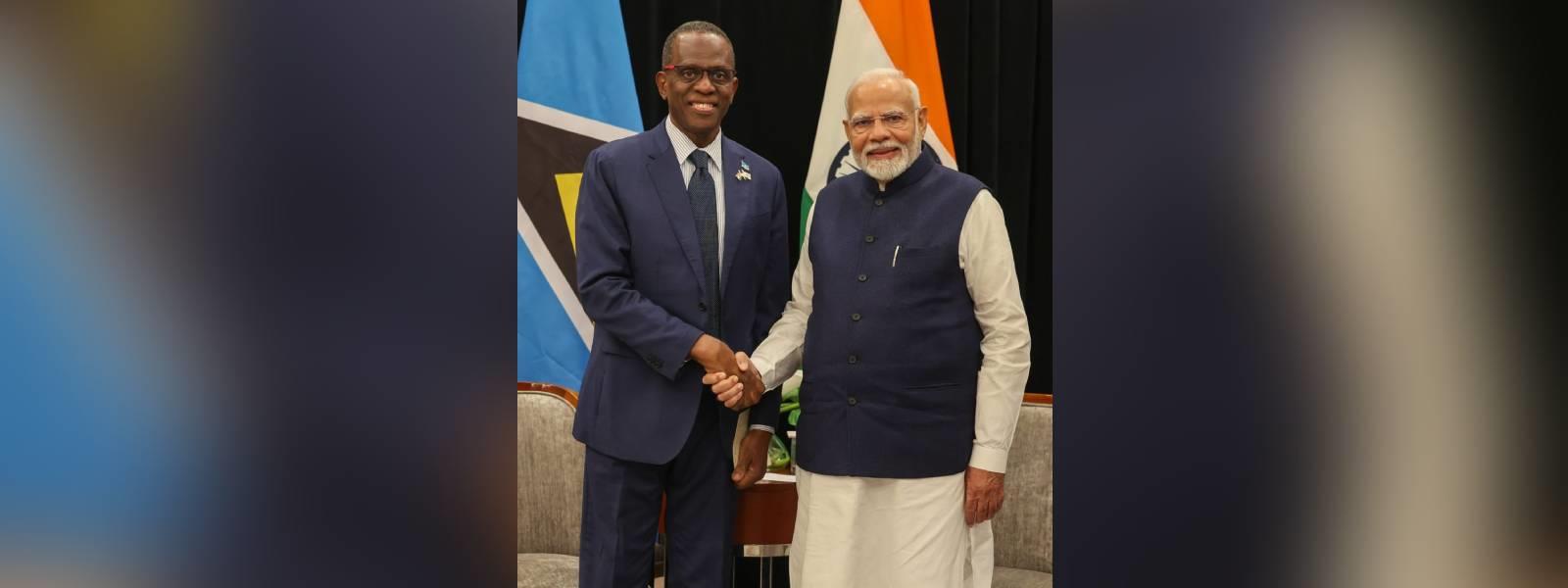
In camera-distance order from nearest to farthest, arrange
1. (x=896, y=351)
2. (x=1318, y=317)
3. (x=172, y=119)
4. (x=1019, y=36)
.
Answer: (x=172, y=119) → (x=1318, y=317) → (x=896, y=351) → (x=1019, y=36)

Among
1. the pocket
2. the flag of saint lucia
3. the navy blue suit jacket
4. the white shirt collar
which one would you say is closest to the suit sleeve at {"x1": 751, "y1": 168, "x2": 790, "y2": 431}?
the navy blue suit jacket

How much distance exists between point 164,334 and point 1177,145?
360 mm

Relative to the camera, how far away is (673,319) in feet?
6.35

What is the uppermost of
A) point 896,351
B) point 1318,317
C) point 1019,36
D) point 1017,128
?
point 1019,36

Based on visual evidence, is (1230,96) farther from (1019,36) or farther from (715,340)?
(1019,36)

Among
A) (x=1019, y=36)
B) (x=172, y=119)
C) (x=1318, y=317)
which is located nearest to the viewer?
(x=172, y=119)

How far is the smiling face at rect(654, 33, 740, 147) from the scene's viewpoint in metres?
2.06

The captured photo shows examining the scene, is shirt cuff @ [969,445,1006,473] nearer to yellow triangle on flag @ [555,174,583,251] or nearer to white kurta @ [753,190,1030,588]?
white kurta @ [753,190,1030,588]

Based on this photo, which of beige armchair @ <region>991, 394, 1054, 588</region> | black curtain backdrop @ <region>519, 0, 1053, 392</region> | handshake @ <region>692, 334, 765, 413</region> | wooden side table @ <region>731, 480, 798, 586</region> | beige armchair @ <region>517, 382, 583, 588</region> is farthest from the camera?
black curtain backdrop @ <region>519, 0, 1053, 392</region>

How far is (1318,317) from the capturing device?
0.42 m

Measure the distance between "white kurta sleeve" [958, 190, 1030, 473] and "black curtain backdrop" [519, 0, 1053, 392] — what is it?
1.18m

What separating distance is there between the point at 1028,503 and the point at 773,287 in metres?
1.02

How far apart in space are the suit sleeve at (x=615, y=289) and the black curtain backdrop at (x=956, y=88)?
1162 mm

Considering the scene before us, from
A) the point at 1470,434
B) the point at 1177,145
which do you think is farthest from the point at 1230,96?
the point at 1470,434
